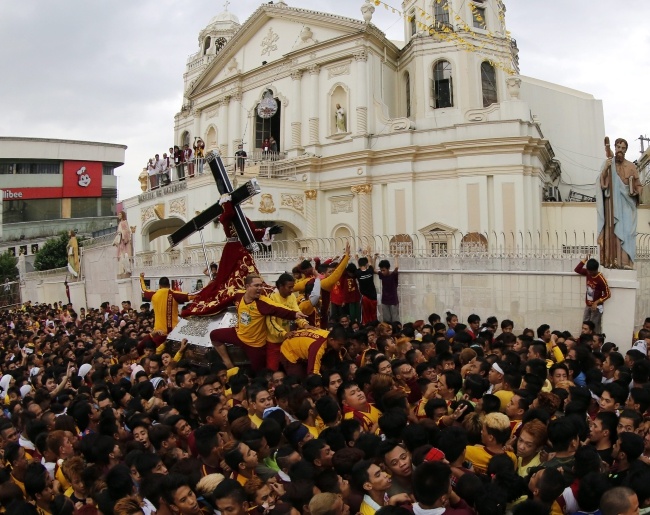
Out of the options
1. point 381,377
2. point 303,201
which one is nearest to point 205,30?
point 303,201

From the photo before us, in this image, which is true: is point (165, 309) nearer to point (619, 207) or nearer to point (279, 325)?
point (279, 325)

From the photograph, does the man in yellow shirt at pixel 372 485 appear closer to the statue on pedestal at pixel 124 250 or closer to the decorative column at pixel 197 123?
the statue on pedestal at pixel 124 250

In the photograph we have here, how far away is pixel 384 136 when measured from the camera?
83.9 feet

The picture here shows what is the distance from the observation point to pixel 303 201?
2659 centimetres

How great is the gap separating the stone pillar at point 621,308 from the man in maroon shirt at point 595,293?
0.11 m

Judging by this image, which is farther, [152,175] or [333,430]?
[152,175]

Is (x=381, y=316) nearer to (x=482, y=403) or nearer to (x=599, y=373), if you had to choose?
(x=599, y=373)

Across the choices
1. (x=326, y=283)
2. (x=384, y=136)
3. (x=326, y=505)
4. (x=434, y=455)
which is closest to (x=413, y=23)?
(x=384, y=136)

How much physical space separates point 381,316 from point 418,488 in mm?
9223

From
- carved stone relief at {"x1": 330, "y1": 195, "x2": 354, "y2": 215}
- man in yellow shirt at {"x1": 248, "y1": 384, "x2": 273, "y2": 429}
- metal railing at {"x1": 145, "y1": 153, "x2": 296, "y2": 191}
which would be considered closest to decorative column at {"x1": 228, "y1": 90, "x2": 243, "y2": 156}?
metal railing at {"x1": 145, "y1": 153, "x2": 296, "y2": 191}

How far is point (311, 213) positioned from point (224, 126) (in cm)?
785

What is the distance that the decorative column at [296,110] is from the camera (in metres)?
27.8

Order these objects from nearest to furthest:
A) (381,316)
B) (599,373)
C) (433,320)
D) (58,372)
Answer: (599,373)
(58,372)
(433,320)
(381,316)

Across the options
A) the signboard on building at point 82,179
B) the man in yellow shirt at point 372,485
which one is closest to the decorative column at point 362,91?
the man in yellow shirt at point 372,485
